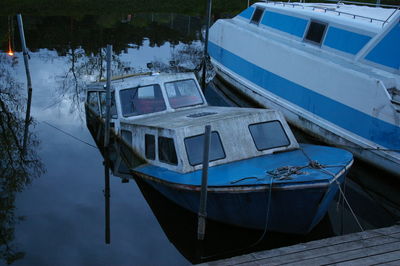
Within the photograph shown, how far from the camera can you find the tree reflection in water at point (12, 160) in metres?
10.7

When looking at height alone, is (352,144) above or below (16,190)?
above

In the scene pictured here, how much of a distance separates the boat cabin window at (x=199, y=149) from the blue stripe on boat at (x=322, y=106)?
193 inches

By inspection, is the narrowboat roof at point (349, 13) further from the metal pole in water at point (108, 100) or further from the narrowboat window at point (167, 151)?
the narrowboat window at point (167, 151)

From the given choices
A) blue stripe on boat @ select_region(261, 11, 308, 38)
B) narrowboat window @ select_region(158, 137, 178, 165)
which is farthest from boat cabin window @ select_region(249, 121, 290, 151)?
blue stripe on boat @ select_region(261, 11, 308, 38)

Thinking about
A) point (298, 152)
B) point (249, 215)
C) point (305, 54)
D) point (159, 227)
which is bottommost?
point (159, 227)

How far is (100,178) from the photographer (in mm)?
13273

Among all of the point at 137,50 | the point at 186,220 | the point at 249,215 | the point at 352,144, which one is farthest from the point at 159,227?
the point at 137,50

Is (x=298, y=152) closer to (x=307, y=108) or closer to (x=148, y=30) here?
(x=307, y=108)

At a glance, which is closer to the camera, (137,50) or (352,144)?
(352,144)

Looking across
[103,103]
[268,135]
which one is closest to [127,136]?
[103,103]

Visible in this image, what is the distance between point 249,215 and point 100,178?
5.06 metres

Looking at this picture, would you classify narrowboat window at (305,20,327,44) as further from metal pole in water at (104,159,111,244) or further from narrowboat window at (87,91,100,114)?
metal pole in water at (104,159,111,244)

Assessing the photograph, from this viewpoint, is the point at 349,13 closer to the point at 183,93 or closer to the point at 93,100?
the point at 183,93

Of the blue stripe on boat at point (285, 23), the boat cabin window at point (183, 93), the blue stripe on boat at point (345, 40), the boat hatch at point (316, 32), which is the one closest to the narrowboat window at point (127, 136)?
the boat cabin window at point (183, 93)
